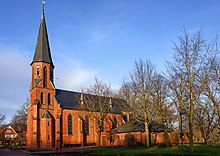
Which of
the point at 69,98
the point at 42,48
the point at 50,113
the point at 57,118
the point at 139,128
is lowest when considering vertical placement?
the point at 139,128

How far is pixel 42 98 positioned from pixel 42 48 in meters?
10.5

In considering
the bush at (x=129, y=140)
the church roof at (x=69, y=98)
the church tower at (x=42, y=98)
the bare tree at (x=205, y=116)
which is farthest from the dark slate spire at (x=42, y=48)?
the bare tree at (x=205, y=116)

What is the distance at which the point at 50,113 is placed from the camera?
A: 5209 cm

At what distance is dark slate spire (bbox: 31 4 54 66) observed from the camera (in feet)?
173

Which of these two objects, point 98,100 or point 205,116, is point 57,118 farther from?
point 205,116

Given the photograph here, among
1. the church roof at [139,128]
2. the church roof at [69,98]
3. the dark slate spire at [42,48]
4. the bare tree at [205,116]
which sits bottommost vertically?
the church roof at [139,128]

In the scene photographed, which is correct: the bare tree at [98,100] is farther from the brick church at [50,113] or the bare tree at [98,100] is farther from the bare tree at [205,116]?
the bare tree at [205,116]

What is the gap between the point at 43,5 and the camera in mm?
55875

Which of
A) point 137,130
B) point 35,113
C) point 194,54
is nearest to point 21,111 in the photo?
point 35,113

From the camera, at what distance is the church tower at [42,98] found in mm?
48844

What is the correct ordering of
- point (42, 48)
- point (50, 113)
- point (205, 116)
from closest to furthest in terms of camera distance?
point (205, 116), point (50, 113), point (42, 48)

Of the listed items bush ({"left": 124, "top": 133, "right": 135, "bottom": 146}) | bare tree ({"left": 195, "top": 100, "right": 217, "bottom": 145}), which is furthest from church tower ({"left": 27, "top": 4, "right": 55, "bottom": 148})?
bare tree ({"left": 195, "top": 100, "right": 217, "bottom": 145})

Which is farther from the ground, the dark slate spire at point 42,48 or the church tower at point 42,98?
the dark slate spire at point 42,48

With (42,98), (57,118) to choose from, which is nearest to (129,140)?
(57,118)
